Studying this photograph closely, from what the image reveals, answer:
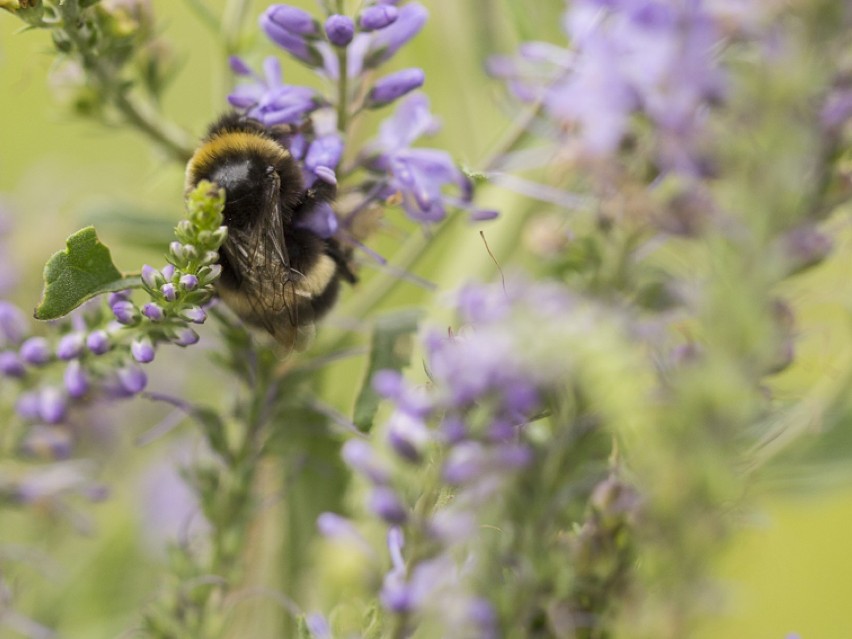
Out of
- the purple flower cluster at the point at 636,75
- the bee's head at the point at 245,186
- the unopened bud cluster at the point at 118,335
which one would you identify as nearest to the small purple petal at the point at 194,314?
the unopened bud cluster at the point at 118,335

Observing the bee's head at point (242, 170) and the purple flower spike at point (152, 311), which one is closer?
the purple flower spike at point (152, 311)

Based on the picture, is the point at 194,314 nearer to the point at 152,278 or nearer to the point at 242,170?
the point at 152,278

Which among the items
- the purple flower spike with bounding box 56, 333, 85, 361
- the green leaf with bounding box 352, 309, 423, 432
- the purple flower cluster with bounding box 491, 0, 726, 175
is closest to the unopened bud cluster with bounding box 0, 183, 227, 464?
the purple flower spike with bounding box 56, 333, 85, 361

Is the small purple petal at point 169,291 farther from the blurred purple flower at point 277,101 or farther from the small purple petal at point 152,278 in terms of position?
the blurred purple flower at point 277,101

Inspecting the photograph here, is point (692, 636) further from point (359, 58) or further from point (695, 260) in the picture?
point (359, 58)

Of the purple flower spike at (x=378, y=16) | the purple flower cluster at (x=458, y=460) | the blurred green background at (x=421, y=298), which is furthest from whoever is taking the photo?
the blurred green background at (x=421, y=298)

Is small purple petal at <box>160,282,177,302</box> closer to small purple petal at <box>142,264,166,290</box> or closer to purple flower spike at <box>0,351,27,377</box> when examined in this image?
small purple petal at <box>142,264,166,290</box>

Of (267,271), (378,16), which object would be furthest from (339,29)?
(267,271)
